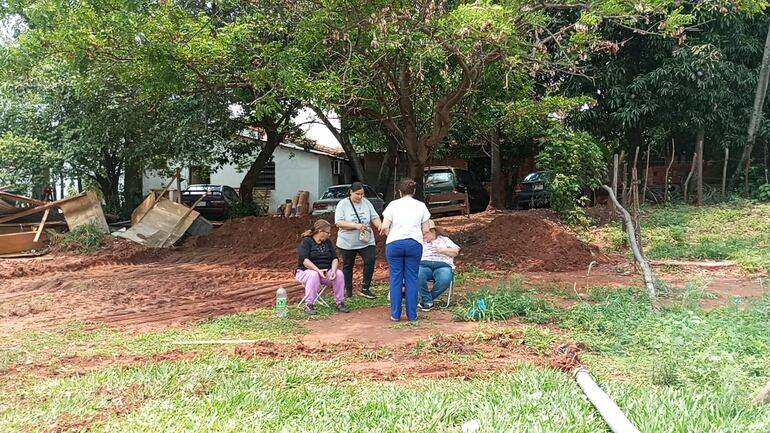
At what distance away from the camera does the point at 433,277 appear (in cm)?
677

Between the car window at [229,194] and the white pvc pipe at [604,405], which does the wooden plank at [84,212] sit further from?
the white pvc pipe at [604,405]

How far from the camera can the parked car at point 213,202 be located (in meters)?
19.4

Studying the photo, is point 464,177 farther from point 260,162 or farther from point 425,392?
point 425,392

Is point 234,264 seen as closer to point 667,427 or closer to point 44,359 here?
point 44,359

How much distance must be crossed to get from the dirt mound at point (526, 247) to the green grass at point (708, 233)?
48.7 inches

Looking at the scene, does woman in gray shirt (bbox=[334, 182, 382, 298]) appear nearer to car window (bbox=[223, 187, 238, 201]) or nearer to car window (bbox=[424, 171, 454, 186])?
car window (bbox=[424, 171, 454, 186])

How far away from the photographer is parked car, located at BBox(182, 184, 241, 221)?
63.6 ft

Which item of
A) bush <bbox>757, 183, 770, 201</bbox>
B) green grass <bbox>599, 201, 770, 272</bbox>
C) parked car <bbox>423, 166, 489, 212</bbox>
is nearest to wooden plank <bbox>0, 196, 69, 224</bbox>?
parked car <bbox>423, 166, 489, 212</bbox>

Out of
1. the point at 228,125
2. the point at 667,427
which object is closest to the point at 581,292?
the point at 667,427

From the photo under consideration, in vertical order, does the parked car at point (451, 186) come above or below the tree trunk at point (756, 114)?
below

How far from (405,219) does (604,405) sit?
3.21 metres

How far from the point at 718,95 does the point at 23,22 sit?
1900 cm

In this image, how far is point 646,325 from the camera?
5.18 m

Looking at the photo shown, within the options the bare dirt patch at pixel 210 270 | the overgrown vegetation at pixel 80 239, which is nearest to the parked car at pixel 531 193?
the bare dirt patch at pixel 210 270
